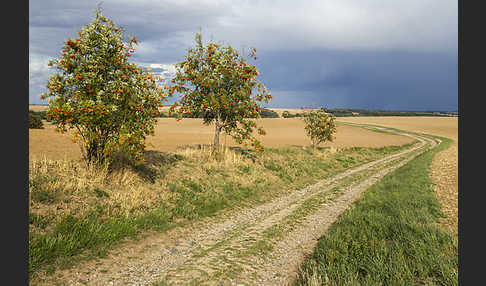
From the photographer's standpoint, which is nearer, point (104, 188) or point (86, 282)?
point (86, 282)

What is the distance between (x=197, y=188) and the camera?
13969 mm

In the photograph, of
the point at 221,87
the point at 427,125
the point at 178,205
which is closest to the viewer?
the point at 178,205

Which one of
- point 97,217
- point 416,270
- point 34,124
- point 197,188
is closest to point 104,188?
point 97,217

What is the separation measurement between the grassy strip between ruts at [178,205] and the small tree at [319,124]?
520 inches

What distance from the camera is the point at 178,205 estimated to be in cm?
1179

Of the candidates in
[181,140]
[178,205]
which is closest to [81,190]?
[178,205]

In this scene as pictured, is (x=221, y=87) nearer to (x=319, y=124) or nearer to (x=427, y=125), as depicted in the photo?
(x=319, y=124)

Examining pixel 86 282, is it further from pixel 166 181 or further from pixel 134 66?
pixel 134 66

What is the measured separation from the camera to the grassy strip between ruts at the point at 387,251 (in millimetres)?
6066

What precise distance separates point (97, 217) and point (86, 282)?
10.4ft

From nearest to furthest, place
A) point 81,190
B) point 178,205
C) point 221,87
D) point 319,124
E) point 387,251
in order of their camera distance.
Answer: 1. point 387,251
2. point 81,190
3. point 178,205
4. point 221,87
5. point 319,124

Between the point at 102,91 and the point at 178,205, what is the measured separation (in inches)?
220

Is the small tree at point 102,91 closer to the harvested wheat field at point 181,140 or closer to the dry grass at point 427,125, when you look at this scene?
the harvested wheat field at point 181,140

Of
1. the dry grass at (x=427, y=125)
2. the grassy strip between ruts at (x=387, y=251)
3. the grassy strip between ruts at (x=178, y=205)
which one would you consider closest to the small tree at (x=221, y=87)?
the grassy strip between ruts at (x=178, y=205)
